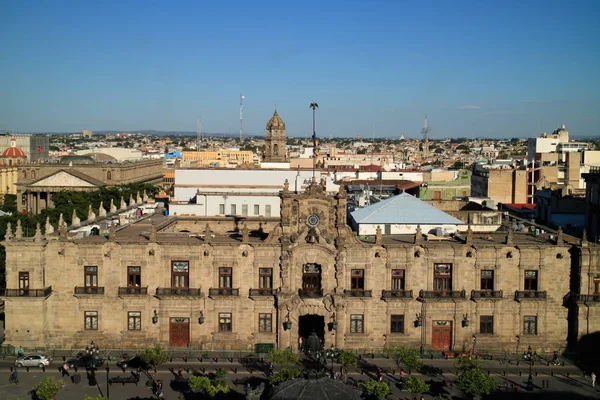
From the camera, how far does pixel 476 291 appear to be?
5103 centimetres

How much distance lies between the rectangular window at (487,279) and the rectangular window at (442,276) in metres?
2.42

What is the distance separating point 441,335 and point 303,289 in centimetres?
1064

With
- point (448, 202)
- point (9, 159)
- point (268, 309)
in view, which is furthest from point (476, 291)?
point (9, 159)

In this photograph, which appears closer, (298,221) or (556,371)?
(556,371)

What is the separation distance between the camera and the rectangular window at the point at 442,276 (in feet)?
168

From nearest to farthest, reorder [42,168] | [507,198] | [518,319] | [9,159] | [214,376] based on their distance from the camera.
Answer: [214,376], [518,319], [507,198], [42,168], [9,159]

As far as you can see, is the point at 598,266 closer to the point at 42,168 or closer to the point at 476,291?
the point at 476,291

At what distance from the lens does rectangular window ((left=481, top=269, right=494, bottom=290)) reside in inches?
2021

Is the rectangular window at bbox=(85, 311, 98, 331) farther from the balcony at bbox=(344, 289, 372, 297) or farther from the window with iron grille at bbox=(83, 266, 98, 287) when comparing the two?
the balcony at bbox=(344, 289, 372, 297)

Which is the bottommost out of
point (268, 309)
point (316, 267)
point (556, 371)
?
point (556, 371)

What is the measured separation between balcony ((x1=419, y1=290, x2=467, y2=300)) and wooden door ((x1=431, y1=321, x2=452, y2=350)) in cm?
197

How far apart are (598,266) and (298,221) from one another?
21590 mm

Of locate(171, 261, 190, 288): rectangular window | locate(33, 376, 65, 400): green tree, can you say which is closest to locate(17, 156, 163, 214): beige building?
locate(171, 261, 190, 288): rectangular window

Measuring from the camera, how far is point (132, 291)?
168 feet
